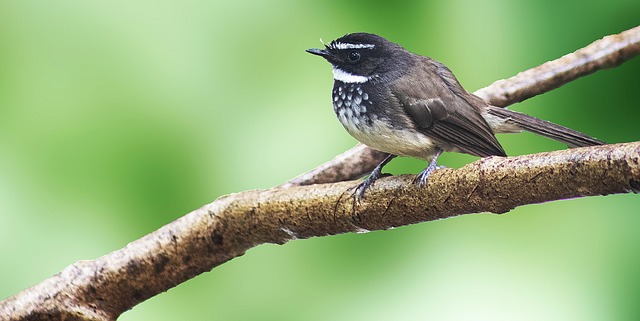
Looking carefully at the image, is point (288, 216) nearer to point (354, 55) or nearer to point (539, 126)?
point (354, 55)

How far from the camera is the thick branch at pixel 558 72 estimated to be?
6.05ft

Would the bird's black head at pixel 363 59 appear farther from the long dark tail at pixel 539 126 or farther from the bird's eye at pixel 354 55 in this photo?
the long dark tail at pixel 539 126

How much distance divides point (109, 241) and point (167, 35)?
0.54 meters

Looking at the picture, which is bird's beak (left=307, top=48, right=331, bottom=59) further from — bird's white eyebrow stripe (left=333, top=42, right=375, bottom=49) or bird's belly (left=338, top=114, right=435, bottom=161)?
bird's belly (left=338, top=114, right=435, bottom=161)

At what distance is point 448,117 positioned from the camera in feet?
6.16

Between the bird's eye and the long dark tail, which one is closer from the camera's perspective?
the long dark tail

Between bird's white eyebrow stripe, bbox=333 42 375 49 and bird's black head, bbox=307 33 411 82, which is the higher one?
bird's white eyebrow stripe, bbox=333 42 375 49

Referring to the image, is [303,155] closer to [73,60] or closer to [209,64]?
[209,64]

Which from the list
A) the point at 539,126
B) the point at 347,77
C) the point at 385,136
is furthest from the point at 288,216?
the point at 539,126

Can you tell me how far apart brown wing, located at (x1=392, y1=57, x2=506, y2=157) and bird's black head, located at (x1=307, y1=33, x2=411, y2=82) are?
44 mm

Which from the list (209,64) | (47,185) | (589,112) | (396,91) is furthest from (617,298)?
(47,185)

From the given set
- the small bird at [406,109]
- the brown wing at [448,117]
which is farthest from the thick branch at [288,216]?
the brown wing at [448,117]

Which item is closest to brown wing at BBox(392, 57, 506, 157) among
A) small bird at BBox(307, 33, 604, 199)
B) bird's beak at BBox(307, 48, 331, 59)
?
small bird at BBox(307, 33, 604, 199)

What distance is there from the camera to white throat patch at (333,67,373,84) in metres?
1.89
